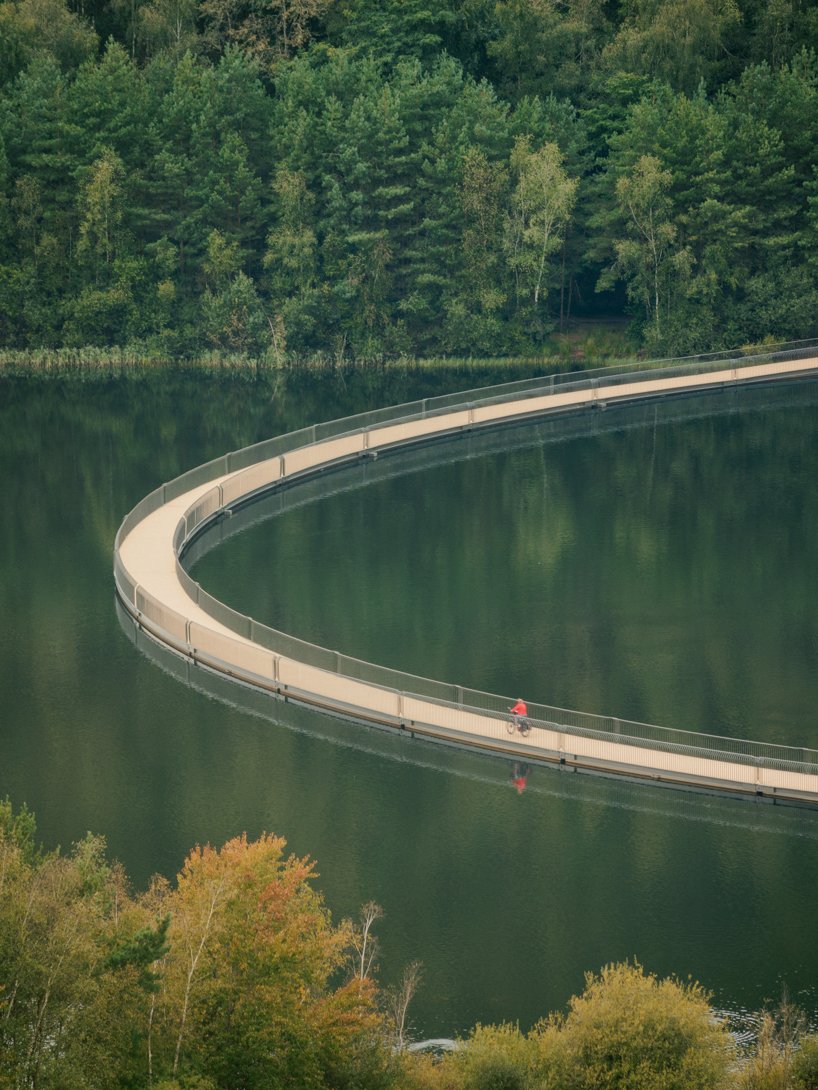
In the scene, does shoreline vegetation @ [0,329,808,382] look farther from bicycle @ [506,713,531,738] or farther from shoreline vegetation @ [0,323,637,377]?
bicycle @ [506,713,531,738]

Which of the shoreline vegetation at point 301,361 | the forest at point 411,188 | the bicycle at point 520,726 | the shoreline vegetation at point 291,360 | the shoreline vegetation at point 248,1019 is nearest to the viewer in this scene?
the shoreline vegetation at point 248,1019

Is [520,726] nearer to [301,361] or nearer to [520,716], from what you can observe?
[520,716]

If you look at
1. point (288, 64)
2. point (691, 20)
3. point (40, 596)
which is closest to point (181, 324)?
point (288, 64)

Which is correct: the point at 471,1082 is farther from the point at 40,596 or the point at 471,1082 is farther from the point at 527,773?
the point at 40,596

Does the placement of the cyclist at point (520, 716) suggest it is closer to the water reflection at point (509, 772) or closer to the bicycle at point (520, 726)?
the bicycle at point (520, 726)

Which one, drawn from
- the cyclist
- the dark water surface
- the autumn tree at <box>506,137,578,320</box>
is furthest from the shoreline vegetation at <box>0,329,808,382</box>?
the cyclist

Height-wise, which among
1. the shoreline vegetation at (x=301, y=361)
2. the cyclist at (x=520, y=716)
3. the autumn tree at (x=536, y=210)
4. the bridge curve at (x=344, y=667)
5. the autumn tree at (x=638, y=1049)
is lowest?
the shoreline vegetation at (x=301, y=361)

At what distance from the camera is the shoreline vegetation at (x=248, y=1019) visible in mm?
37562

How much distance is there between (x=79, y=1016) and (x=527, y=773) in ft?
71.6

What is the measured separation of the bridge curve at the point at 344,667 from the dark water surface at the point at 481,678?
0.81m

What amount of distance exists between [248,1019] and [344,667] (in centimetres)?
2226

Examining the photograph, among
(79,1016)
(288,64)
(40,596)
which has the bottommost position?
(40,596)

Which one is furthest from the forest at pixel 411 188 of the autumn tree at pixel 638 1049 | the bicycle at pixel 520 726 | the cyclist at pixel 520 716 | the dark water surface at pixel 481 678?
the autumn tree at pixel 638 1049

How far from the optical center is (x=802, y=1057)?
39906 millimetres
